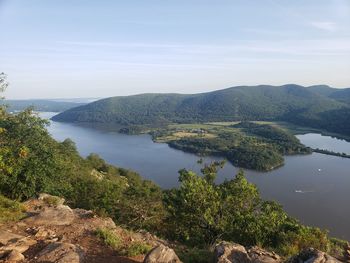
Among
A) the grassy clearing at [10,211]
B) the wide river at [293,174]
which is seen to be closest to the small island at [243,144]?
the wide river at [293,174]

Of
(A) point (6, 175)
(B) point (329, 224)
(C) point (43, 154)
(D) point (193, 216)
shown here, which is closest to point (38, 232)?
(A) point (6, 175)

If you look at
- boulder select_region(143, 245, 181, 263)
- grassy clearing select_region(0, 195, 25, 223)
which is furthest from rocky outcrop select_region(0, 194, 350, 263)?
grassy clearing select_region(0, 195, 25, 223)

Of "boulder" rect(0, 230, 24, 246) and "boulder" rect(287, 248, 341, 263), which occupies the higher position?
"boulder" rect(0, 230, 24, 246)

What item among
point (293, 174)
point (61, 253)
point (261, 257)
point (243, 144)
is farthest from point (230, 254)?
point (243, 144)

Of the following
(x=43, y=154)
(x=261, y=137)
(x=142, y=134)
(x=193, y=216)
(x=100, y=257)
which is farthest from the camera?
(x=142, y=134)

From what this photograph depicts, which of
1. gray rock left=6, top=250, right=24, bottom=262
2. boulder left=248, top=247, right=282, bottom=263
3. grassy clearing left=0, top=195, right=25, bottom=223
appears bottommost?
boulder left=248, top=247, right=282, bottom=263

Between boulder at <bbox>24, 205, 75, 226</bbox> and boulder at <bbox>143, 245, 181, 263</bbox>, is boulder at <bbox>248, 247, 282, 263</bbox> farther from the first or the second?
boulder at <bbox>24, 205, 75, 226</bbox>

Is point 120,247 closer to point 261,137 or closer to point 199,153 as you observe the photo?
point 199,153
